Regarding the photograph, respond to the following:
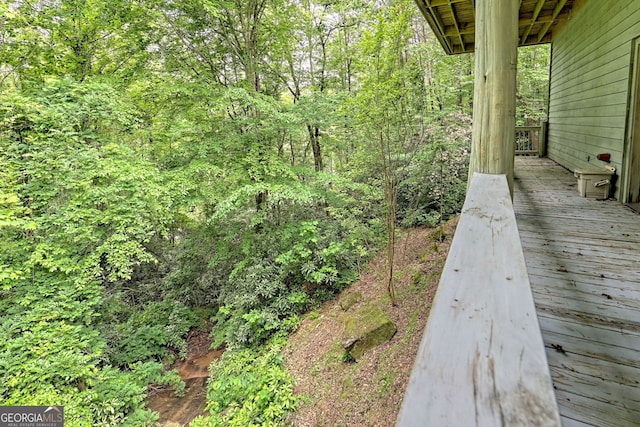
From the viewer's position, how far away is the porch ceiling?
Result: 4758 mm

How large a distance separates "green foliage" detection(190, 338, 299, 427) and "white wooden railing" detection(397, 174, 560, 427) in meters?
4.36

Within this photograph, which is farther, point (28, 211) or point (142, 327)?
point (142, 327)

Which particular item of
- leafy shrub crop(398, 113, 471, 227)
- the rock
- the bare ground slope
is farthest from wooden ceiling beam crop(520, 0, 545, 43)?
the rock

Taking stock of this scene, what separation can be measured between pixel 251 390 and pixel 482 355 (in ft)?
16.6

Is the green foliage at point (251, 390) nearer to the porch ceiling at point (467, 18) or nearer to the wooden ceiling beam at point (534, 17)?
the porch ceiling at point (467, 18)

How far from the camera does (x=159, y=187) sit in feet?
18.3

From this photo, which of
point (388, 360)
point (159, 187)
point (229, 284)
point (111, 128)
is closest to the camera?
point (388, 360)

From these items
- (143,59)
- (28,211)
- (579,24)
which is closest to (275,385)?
(28,211)

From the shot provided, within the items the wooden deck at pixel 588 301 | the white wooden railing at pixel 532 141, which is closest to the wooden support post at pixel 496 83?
the wooden deck at pixel 588 301

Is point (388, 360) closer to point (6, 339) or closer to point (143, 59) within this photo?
point (6, 339)

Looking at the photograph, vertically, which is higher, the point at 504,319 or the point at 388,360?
the point at 504,319

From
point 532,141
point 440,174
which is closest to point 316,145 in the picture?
point 440,174

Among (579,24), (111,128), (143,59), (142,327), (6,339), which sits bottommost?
(142,327)

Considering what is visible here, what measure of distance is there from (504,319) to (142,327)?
8.20 metres
